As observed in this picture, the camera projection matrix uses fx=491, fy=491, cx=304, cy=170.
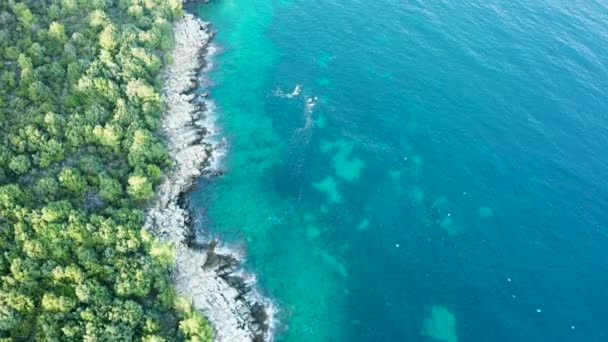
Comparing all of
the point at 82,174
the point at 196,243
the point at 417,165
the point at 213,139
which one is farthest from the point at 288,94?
the point at 82,174

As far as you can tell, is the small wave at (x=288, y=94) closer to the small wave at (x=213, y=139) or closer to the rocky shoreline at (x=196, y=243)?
the small wave at (x=213, y=139)

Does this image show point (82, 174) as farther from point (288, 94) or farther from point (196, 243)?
point (288, 94)

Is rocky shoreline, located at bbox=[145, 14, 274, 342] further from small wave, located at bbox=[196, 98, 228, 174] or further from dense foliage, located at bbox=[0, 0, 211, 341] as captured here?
dense foliage, located at bbox=[0, 0, 211, 341]

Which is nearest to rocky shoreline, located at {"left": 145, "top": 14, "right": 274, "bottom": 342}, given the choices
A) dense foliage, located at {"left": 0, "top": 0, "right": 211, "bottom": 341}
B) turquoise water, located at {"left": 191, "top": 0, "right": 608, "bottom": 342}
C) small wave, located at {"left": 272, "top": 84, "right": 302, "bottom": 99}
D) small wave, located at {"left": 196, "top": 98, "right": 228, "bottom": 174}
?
small wave, located at {"left": 196, "top": 98, "right": 228, "bottom": 174}

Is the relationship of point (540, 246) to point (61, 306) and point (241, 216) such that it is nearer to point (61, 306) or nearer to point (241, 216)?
point (241, 216)

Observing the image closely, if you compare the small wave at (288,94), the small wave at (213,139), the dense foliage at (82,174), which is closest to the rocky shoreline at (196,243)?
the small wave at (213,139)
